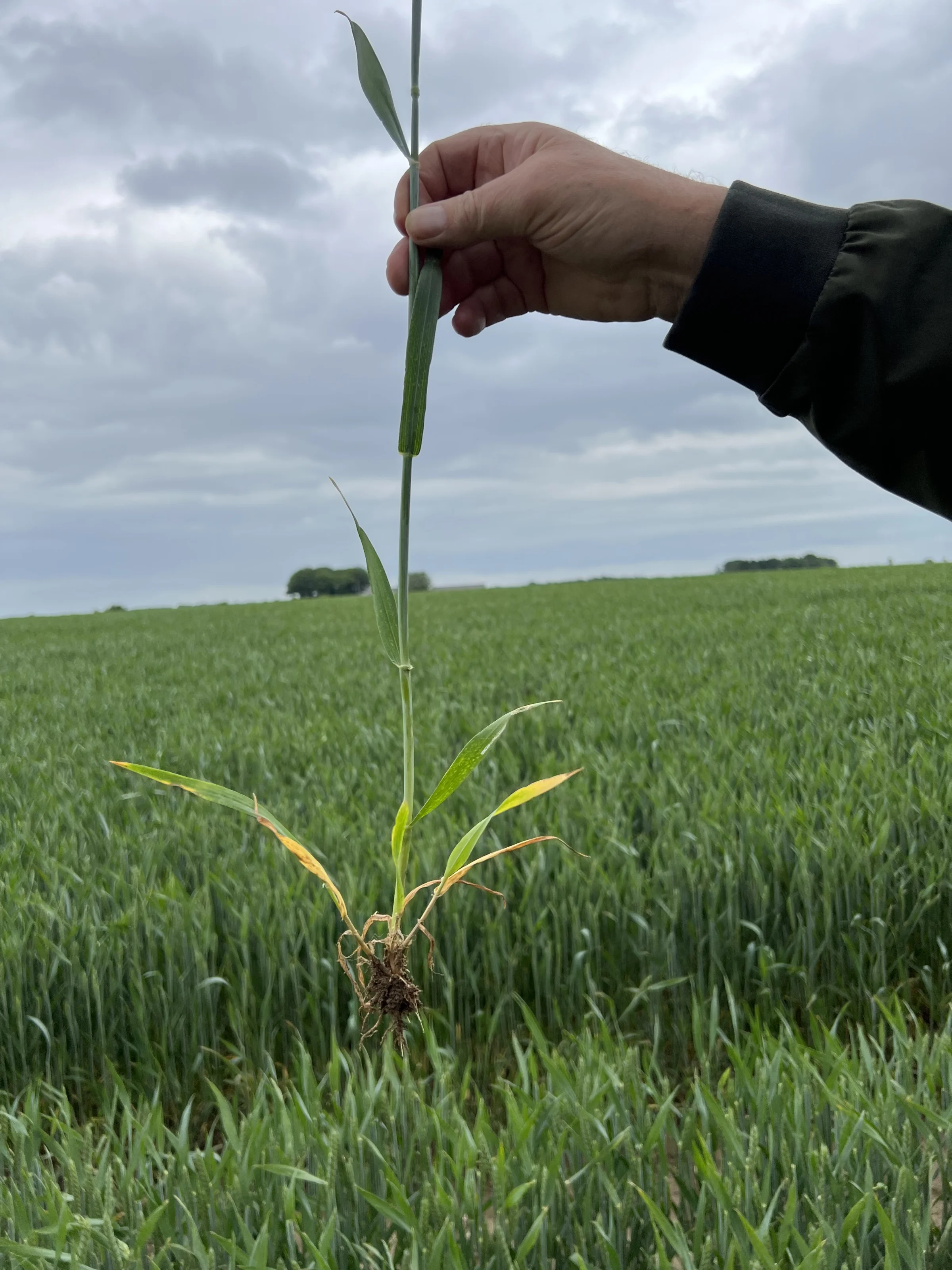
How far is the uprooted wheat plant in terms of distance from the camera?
83cm

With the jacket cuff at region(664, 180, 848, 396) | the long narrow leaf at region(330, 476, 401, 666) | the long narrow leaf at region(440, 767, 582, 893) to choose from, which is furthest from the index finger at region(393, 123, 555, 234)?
the long narrow leaf at region(440, 767, 582, 893)

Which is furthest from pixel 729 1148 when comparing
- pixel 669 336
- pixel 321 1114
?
pixel 669 336

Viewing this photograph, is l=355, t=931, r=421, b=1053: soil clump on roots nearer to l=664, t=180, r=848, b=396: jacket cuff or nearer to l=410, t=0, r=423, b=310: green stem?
l=410, t=0, r=423, b=310: green stem

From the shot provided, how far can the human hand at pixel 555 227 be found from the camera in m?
1.43

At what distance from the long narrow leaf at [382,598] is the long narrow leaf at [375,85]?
0.38m

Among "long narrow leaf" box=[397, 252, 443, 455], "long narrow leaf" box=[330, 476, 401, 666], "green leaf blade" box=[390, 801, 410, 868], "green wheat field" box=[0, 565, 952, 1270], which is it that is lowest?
"green wheat field" box=[0, 565, 952, 1270]

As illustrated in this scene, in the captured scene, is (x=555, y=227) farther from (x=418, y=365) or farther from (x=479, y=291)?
(x=418, y=365)

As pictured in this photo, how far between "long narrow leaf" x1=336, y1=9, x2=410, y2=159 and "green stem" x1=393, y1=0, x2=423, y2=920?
0.04 metres

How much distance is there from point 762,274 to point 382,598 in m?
1.02

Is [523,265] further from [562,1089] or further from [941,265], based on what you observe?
[562,1089]

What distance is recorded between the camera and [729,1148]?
125 cm

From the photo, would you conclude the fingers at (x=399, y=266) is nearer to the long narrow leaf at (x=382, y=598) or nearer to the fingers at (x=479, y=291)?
the fingers at (x=479, y=291)

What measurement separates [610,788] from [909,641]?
15.6ft

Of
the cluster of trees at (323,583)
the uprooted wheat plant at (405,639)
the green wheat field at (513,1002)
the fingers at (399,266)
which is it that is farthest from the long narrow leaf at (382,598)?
the cluster of trees at (323,583)
